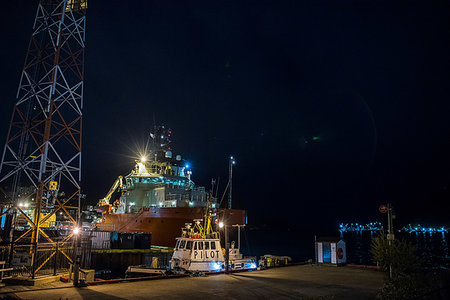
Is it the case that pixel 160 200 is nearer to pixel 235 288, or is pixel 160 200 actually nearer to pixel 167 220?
pixel 167 220

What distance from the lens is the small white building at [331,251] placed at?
1992cm

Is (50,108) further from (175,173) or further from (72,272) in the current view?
(175,173)

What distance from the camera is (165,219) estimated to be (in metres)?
33.8

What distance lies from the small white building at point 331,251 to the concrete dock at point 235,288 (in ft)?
12.6

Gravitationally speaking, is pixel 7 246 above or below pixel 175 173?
below

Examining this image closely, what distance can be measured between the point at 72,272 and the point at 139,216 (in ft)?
83.2

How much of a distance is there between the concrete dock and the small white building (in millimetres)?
3840

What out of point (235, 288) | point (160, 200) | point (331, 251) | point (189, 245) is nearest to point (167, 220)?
point (160, 200)

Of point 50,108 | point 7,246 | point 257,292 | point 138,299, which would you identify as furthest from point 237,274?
point 50,108

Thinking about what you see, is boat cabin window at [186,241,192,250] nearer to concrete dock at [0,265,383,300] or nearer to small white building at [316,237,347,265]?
concrete dock at [0,265,383,300]

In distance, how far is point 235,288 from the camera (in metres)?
12.2

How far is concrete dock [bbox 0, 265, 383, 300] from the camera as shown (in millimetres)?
10570

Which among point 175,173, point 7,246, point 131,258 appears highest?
point 175,173

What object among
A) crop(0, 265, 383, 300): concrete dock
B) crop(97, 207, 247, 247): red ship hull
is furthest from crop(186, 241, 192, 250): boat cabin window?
crop(97, 207, 247, 247): red ship hull
